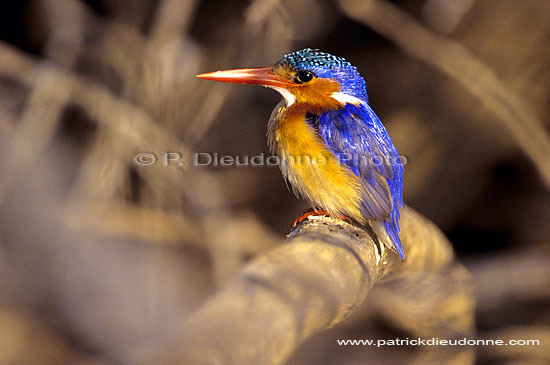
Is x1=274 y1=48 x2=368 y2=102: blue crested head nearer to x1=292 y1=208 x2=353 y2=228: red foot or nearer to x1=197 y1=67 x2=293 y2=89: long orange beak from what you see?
x1=197 y1=67 x2=293 y2=89: long orange beak

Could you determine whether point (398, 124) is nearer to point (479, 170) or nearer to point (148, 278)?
point (479, 170)

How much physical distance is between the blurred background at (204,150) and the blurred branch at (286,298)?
1.05 meters

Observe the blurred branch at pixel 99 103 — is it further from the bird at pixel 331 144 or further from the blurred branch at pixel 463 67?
the blurred branch at pixel 463 67

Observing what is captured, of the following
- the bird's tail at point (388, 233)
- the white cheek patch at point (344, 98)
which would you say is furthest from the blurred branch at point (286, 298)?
A: the white cheek patch at point (344, 98)

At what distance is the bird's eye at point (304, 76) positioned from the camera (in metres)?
1.68

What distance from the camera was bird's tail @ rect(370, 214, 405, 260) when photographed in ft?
5.12

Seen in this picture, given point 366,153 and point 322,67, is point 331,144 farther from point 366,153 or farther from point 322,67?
point 322,67

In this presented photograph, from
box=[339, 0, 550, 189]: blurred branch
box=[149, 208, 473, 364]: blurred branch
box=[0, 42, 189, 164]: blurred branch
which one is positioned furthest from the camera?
box=[339, 0, 550, 189]: blurred branch

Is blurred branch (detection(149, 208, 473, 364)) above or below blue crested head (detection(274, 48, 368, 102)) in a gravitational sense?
below

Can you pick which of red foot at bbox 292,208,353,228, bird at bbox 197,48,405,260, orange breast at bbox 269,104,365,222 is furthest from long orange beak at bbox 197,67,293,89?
red foot at bbox 292,208,353,228

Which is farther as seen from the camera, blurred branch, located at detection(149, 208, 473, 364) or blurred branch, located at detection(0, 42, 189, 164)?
blurred branch, located at detection(0, 42, 189, 164)

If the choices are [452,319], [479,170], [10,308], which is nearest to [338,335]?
Answer: [452,319]

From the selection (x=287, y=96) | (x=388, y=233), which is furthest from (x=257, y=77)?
(x=388, y=233)

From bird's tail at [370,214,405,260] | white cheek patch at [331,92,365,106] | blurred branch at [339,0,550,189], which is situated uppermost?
blurred branch at [339,0,550,189]
